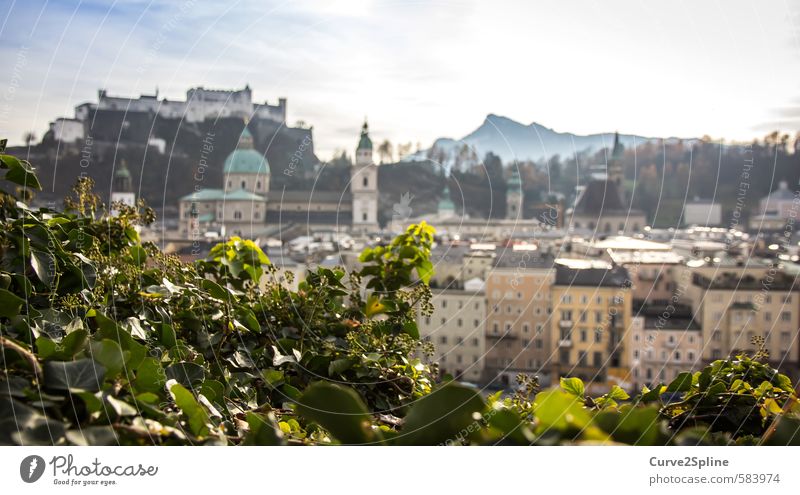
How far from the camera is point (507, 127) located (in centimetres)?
78

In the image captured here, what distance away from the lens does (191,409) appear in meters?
0.27

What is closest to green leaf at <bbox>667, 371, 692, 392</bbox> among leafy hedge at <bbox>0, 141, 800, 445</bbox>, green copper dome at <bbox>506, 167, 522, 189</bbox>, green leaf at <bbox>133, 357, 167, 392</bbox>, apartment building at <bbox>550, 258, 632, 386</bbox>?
leafy hedge at <bbox>0, 141, 800, 445</bbox>

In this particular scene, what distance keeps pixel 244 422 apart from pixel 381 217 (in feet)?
6.55

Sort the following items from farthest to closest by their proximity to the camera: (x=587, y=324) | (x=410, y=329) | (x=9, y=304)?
(x=587, y=324) → (x=410, y=329) → (x=9, y=304)

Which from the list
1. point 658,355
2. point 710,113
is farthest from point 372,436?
point 658,355

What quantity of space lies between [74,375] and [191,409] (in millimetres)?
44

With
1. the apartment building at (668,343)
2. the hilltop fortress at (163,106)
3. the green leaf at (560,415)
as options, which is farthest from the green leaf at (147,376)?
the apartment building at (668,343)

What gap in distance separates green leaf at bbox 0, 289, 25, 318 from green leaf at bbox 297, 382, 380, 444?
18 centimetres

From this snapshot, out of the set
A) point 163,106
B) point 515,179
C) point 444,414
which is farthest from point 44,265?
point 515,179

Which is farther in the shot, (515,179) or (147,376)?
(515,179)

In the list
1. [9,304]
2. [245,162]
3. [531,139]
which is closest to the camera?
[9,304]

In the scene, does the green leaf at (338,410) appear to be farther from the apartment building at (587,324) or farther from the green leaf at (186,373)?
the apartment building at (587,324)

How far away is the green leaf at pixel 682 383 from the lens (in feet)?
1.21

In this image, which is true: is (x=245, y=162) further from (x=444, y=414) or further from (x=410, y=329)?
(x=444, y=414)
